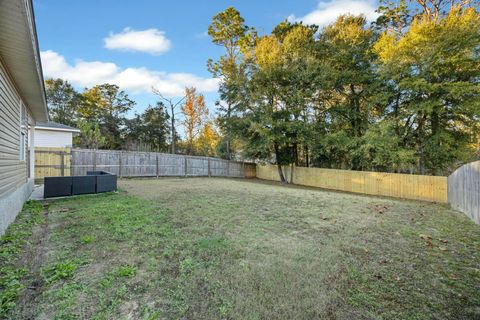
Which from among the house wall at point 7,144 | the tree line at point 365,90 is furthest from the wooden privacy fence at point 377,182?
the house wall at point 7,144

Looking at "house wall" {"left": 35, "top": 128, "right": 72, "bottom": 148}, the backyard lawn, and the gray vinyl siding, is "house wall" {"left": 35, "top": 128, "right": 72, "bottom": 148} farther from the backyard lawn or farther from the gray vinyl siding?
the backyard lawn

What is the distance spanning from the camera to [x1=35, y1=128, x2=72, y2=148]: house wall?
12398mm

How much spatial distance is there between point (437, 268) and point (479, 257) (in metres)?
0.96

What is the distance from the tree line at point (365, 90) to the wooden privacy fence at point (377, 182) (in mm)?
778

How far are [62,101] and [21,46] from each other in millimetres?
25873

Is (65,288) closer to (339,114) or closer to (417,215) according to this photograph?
(417,215)

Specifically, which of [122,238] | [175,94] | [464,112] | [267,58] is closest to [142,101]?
[175,94]

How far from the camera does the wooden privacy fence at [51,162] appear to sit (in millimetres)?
10305

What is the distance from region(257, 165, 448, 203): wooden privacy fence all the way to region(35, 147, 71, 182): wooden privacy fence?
12.9 metres

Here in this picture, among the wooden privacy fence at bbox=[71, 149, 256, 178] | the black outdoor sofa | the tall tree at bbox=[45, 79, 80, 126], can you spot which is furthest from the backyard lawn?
the tall tree at bbox=[45, 79, 80, 126]

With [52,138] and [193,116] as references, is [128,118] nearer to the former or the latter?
[193,116]

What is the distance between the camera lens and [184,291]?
2090 millimetres

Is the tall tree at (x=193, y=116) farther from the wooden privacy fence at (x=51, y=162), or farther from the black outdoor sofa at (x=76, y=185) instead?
the black outdoor sofa at (x=76, y=185)

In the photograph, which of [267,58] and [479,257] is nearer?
[479,257]
